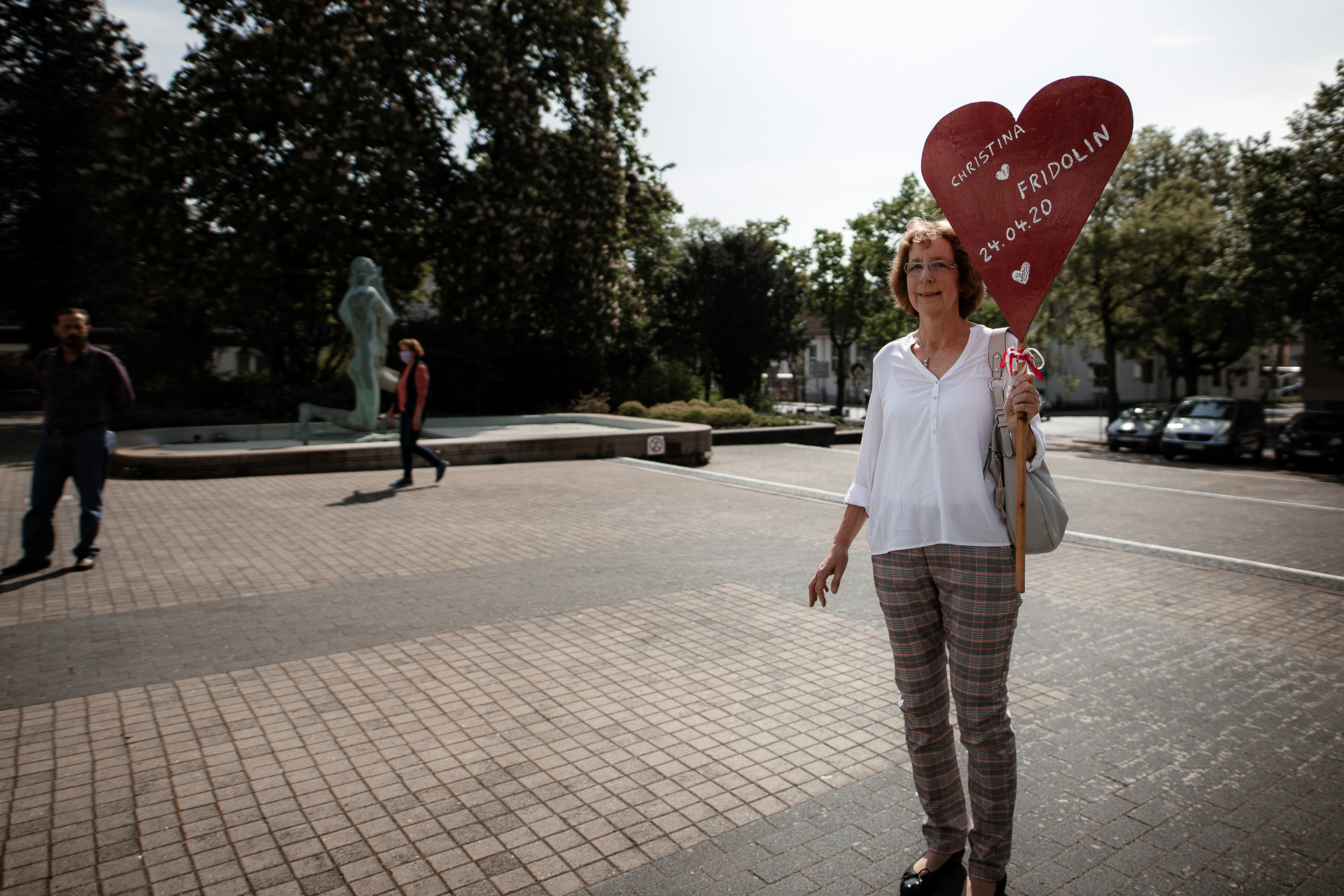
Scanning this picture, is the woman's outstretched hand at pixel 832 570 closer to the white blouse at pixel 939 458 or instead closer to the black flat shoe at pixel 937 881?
the white blouse at pixel 939 458

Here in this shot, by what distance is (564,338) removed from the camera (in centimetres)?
2723

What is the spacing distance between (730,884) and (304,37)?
24562mm

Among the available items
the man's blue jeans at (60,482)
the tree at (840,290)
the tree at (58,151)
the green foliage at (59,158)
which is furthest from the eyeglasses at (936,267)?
the tree at (840,290)

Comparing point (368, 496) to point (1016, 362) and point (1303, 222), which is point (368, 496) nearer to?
point (1016, 362)

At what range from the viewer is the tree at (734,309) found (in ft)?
127

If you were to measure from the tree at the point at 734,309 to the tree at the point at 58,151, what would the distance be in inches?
840

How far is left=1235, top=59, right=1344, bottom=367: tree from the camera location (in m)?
22.6

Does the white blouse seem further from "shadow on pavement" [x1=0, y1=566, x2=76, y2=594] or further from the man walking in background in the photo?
"shadow on pavement" [x1=0, y1=566, x2=76, y2=594]

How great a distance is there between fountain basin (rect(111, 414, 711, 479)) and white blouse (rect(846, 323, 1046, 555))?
479 inches

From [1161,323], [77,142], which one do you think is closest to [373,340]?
[77,142]

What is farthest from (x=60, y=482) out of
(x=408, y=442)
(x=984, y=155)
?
(x=984, y=155)

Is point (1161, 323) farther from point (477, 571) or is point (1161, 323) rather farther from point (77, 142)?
point (77, 142)

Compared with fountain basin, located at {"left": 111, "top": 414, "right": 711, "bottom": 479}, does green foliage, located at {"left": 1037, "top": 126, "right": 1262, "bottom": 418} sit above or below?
above

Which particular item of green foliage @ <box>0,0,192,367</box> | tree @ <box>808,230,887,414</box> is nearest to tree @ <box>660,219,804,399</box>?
tree @ <box>808,230,887,414</box>
